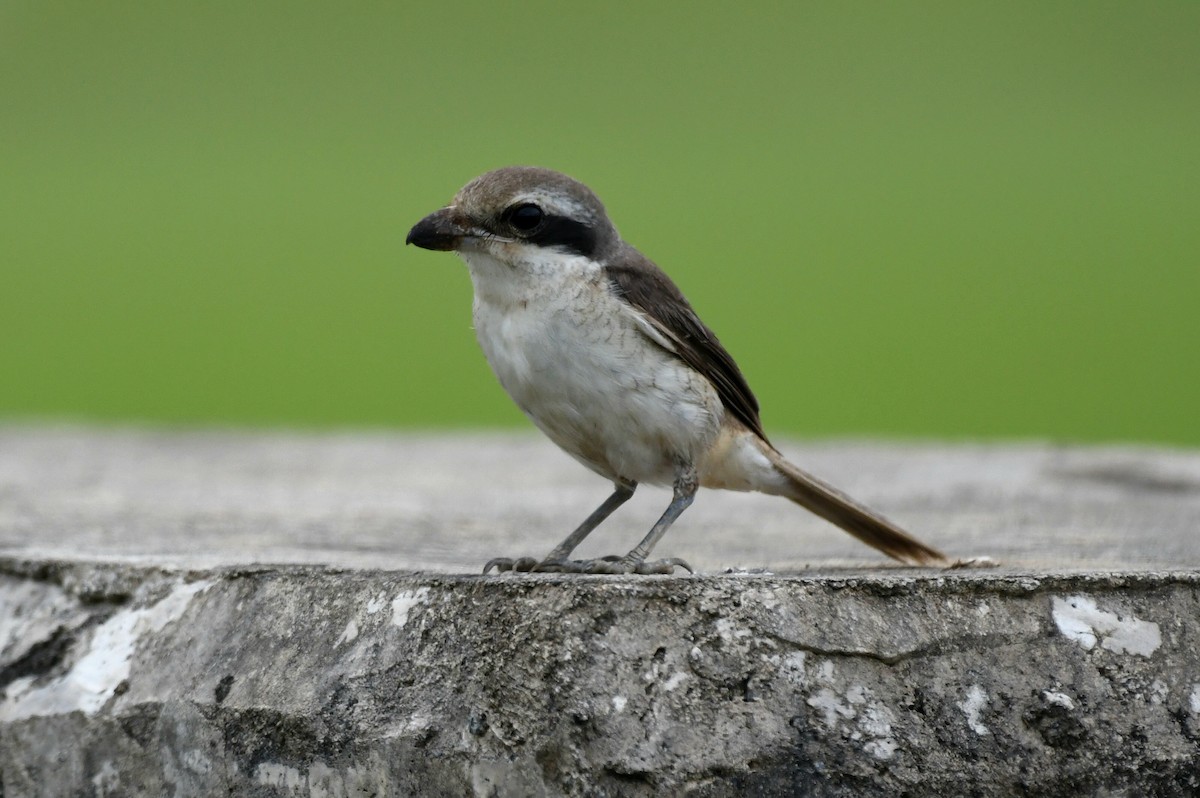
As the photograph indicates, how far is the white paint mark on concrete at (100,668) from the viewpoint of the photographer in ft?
13.3

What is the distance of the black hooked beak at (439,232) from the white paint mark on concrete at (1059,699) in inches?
79.8

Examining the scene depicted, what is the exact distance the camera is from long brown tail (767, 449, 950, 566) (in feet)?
15.5

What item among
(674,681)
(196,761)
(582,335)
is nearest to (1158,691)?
(674,681)

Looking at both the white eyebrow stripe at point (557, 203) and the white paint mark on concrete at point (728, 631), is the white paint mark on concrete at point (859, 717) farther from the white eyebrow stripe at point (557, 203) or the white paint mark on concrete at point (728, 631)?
the white eyebrow stripe at point (557, 203)

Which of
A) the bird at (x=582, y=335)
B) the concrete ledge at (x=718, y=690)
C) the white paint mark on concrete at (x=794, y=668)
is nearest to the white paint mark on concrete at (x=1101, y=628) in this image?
the concrete ledge at (x=718, y=690)

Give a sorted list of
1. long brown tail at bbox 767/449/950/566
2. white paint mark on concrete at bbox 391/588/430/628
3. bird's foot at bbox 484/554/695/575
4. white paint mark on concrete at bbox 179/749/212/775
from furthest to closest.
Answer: long brown tail at bbox 767/449/950/566
bird's foot at bbox 484/554/695/575
white paint mark on concrete at bbox 179/749/212/775
white paint mark on concrete at bbox 391/588/430/628

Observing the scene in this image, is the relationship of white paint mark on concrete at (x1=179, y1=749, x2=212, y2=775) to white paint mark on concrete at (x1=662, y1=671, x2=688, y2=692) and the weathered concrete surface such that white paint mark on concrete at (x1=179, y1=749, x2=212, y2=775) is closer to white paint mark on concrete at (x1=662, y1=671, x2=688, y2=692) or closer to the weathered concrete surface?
the weathered concrete surface

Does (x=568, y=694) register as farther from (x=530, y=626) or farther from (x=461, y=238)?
(x=461, y=238)

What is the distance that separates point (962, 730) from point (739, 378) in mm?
1621

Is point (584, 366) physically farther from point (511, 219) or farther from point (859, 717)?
point (859, 717)

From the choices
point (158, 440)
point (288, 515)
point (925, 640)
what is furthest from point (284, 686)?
point (158, 440)

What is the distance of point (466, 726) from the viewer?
3.38 meters

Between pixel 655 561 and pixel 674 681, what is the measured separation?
0.62m

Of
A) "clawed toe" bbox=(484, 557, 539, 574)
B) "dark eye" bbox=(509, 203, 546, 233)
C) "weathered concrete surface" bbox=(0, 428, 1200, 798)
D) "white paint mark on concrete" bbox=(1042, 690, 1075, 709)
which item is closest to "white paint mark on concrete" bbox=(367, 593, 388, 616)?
"weathered concrete surface" bbox=(0, 428, 1200, 798)
